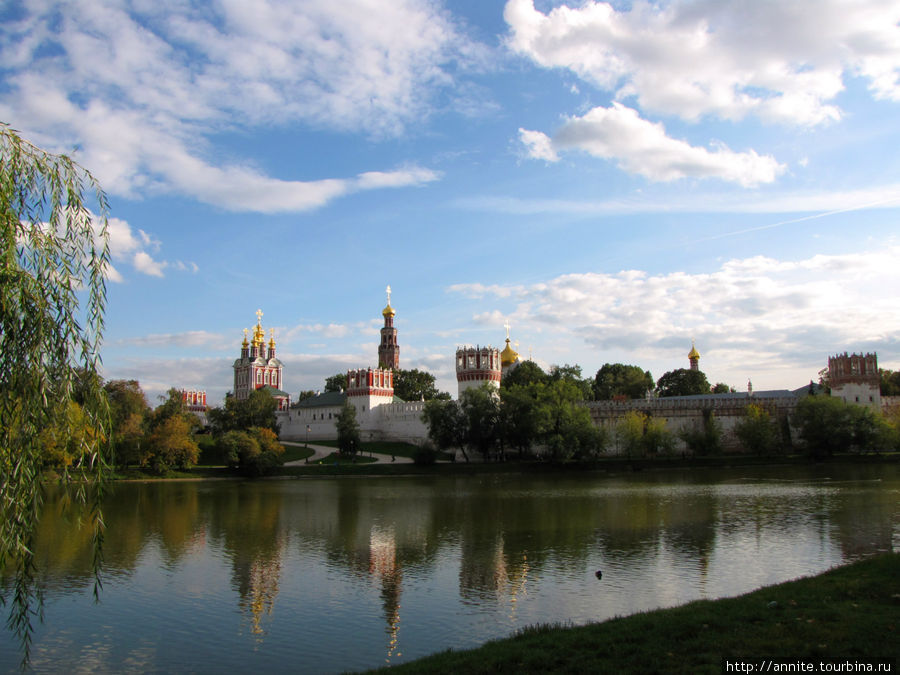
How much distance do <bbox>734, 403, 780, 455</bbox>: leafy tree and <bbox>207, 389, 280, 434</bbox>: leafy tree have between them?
40675mm

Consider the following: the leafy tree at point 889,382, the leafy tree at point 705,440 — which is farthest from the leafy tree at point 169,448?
the leafy tree at point 889,382

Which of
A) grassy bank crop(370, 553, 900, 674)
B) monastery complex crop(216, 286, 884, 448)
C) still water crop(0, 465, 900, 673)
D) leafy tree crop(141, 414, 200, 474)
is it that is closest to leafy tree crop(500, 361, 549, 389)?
monastery complex crop(216, 286, 884, 448)

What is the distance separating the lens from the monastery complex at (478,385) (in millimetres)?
62969

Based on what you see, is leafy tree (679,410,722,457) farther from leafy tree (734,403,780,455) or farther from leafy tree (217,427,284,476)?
leafy tree (217,427,284,476)

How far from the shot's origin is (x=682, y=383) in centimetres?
8900

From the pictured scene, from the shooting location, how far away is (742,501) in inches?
1104

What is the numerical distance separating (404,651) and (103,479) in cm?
508

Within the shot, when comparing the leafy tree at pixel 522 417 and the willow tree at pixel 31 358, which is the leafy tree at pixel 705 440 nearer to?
Answer: the leafy tree at pixel 522 417

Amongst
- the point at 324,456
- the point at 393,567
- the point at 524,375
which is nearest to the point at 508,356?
the point at 524,375

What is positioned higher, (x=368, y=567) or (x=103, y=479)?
(x=103, y=479)

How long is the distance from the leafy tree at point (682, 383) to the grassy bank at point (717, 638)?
7934 centimetres

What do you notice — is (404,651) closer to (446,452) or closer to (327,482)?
(327,482)

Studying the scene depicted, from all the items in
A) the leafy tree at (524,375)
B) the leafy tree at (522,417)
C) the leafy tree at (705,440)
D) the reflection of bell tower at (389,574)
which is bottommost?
the reflection of bell tower at (389,574)

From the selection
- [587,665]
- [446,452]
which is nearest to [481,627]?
[587,665]
